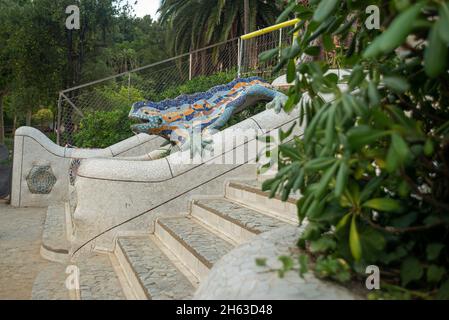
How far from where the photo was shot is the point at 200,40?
1814 centimetres

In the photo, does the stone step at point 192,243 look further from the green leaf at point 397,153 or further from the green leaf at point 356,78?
the green leaf at point 397,153

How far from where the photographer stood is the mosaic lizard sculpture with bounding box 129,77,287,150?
525 cm

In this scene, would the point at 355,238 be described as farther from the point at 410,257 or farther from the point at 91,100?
the point at 91,100

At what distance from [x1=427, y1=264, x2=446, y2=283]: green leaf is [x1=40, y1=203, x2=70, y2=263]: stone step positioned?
12.8ft

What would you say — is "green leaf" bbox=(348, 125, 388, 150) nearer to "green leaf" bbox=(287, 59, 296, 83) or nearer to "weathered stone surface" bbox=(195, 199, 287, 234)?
"green leaf" bbox=(287, 59, 296, 83)

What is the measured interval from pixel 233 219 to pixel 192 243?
15.4 inches

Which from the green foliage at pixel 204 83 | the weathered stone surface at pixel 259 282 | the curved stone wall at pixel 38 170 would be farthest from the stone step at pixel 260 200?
the green foliage at pixel 204 83

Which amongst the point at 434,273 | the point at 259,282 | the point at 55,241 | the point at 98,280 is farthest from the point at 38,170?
the point at 434,273

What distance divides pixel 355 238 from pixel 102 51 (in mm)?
19423

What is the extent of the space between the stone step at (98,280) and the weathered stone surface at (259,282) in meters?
1.39

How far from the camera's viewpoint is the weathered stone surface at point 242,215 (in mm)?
3318

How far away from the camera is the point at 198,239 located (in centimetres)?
354

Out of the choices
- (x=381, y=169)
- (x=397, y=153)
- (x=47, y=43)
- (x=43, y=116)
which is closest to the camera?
(x=397, y=153)

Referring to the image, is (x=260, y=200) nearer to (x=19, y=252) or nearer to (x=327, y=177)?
(x=327, y=177)
